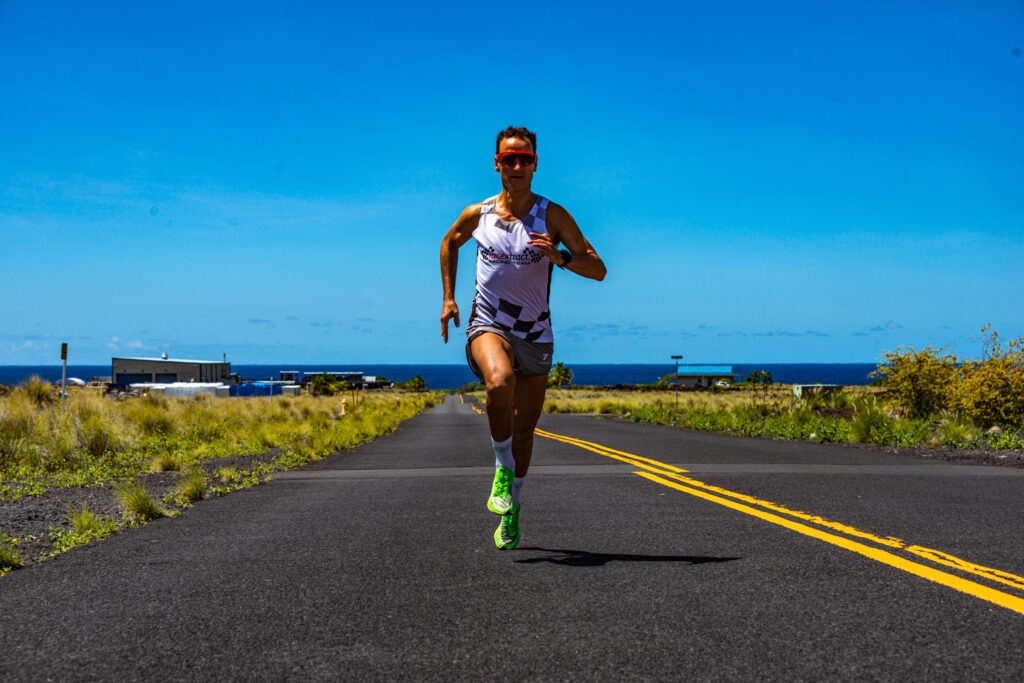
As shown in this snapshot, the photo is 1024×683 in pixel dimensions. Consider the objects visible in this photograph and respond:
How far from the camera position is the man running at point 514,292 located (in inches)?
194

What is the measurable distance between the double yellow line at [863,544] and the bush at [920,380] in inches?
528

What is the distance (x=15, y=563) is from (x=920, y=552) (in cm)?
549

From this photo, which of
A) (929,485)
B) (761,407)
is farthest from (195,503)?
(761,407)

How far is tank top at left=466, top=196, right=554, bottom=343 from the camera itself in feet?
16.3

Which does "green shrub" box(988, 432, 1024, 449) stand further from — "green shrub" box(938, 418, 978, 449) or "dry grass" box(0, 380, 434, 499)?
"dry grass" box(0, 380, 434, 499)

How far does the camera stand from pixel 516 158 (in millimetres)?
4996

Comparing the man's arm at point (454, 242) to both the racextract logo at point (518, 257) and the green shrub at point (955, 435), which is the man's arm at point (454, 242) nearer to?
the racextract logo at point (518, 257)

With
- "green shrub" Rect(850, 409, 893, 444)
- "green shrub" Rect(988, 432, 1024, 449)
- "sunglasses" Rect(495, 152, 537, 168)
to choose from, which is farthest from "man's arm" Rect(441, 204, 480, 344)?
"green shrub" Rect(850, 409, 893, 444)

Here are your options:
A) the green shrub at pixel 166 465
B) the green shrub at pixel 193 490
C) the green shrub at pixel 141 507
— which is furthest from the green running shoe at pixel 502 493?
the green shrub at pixel 166 465

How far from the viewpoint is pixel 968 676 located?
266 centimetres

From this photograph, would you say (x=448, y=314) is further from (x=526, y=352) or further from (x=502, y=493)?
(x=502, y=493)

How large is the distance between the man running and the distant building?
139 meters

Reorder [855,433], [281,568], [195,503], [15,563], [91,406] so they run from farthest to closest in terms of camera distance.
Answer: [91,406], [855,433], [195,503], [15,563], [281,568]

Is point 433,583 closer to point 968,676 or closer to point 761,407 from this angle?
point 968,676
